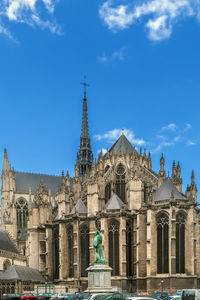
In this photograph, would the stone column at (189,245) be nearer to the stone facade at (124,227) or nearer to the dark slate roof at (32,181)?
the stone facade at (124,227)

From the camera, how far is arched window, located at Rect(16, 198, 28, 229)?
87562 millimetres

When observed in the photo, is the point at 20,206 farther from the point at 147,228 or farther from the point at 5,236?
the point at 147,228

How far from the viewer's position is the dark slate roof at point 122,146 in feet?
218

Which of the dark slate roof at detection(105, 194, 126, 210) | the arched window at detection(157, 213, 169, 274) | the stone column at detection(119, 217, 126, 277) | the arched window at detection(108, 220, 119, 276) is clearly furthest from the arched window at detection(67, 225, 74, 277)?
the arched window at detection(157, 213, 169, 274)

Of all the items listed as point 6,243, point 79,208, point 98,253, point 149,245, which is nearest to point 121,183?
point 79,208

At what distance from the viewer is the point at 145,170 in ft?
202

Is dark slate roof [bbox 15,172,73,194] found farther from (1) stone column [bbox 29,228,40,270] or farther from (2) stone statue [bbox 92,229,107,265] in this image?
(2) stone statue [bbox 92,229,107,265]

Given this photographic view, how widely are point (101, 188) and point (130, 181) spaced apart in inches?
173

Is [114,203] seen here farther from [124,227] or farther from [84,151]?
[84,151]

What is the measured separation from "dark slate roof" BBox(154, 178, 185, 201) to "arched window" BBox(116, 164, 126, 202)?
7164mm

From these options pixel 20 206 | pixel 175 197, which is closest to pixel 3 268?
pixel 175 197

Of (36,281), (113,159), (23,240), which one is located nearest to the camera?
(36,281)

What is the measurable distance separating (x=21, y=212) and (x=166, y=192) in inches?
1617

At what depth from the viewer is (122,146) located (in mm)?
67000
